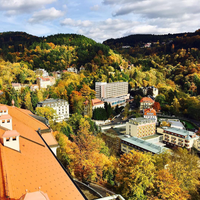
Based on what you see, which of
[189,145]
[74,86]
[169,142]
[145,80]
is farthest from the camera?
[145,80]

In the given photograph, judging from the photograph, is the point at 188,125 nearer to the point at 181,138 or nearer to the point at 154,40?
the point at 181,138

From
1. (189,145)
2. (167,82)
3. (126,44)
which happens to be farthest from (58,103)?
(126,44)

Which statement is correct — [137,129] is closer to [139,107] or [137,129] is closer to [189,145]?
[189,145]

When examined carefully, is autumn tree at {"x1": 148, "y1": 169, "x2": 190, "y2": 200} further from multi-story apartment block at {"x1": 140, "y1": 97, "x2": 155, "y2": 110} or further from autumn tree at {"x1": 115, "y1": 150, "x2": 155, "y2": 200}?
multi-story apartment block at {"x1": 140, "y1": 97, "x2": 155, "y2": 110}

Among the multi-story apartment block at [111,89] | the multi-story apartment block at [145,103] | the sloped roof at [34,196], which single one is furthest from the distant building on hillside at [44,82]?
the sloped roof at [34,196]

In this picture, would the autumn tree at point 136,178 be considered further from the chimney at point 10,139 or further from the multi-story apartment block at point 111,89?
the multi-story apartment block at point 111,89
